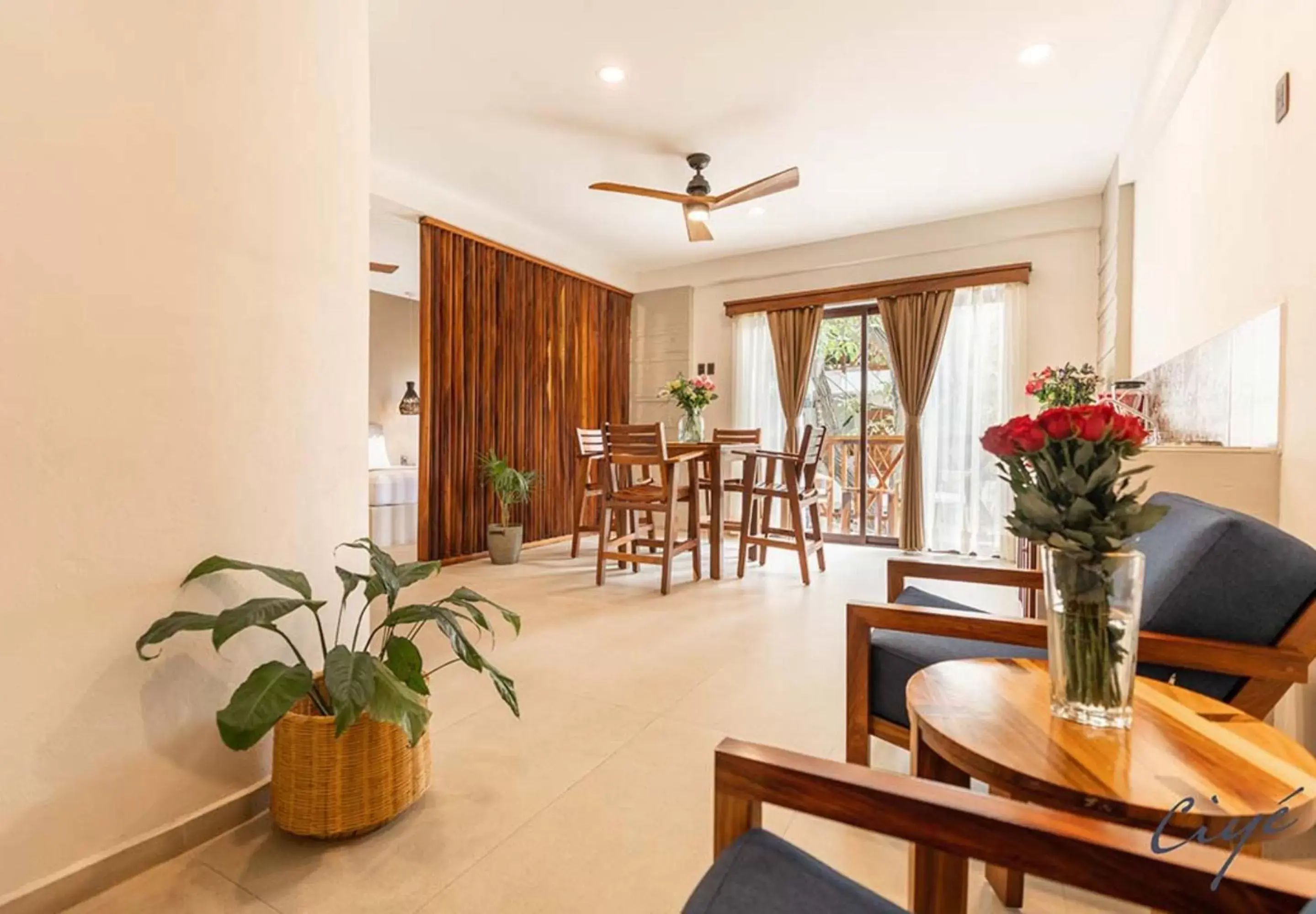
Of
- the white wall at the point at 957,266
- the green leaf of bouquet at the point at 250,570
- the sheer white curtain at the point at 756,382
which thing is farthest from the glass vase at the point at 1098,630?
the sheer white curtain at the point at 756,382

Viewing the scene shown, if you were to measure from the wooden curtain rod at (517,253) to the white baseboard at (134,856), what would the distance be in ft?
12.5

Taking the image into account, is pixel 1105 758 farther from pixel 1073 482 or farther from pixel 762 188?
pixel 762 188

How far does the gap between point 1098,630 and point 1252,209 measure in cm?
190

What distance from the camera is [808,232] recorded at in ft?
16.9

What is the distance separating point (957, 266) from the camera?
4.87 m

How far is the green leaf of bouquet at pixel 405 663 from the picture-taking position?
4.61ft

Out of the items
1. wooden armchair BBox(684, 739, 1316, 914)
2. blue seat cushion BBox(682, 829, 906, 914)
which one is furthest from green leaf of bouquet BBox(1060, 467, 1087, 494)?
blue seat cushion BBox(682, 829, 906, 914)

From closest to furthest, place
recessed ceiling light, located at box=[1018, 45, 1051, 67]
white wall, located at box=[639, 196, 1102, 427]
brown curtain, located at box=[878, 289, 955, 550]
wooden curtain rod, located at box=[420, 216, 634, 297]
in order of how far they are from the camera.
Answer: recessed ceiling light, located at box=[1018, 45, 1051, 67] → wooden curtain rod, located at box=[420, 216, 634, 297] → white wall, located at box=[639, 196, 1102, 427] → brown curtain, located at box=[878, 289, 955, 550]

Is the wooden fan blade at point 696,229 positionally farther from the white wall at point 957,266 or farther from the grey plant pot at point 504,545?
the grey plant pot at point 504,545

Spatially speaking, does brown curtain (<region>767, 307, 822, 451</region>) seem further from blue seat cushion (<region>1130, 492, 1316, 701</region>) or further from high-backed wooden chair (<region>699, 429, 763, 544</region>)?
blue seat cushion (<region>1130, 492, 1316, 701</region>)

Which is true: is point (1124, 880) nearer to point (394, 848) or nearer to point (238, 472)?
point (394, 848)

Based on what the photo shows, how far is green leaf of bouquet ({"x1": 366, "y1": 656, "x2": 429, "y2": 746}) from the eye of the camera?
121cm

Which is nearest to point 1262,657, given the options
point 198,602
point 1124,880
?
point 1124,880

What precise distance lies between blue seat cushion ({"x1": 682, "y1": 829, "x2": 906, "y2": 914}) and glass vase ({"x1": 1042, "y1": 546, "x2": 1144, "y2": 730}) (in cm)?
44
